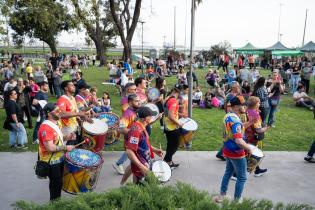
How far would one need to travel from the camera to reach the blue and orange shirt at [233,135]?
500cm

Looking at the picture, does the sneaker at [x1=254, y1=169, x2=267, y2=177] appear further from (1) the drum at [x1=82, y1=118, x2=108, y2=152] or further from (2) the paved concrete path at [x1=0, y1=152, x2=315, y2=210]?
(1) the drum at [x1=82, y1=118, x2=108, y2=152]

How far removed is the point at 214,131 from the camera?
10.3 metres

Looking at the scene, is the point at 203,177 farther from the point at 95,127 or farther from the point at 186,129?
the point at 95,127

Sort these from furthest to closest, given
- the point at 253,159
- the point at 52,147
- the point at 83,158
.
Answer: the point at 253,159
the point at 83,158
the point at 52,147

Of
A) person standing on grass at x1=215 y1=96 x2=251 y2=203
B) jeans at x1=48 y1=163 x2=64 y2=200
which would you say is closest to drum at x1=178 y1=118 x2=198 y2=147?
person standing on grass at x1=215 y1=96 x2=251 y2=203

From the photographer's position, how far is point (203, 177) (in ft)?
21.8

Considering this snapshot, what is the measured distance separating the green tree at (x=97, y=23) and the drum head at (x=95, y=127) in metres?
9.78

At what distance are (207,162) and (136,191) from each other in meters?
4.81

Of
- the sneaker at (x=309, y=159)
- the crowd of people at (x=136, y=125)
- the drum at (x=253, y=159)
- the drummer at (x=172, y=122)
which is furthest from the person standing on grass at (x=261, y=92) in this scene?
the drum at (x=253, y=159)

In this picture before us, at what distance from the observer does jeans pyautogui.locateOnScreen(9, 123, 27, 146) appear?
8.18 metres

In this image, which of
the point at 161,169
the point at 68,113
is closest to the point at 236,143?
the point at 161,169

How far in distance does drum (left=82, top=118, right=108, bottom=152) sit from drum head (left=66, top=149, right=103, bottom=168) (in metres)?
1.17

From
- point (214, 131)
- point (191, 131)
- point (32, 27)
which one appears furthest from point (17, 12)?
point (32, 27)

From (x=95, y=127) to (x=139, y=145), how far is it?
2.05 metres
